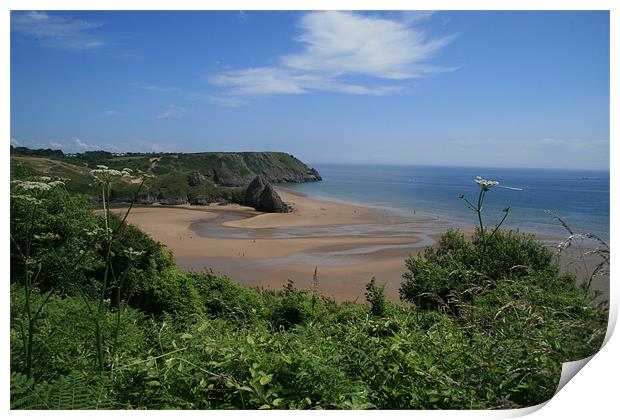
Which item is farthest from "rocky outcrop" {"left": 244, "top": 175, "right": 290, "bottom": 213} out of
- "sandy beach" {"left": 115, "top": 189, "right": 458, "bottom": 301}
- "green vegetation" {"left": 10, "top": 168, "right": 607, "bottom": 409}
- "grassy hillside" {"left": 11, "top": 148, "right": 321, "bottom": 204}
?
"green vegetation" {"left": 10, "top": 168, "right": 607, "bottom": 409}

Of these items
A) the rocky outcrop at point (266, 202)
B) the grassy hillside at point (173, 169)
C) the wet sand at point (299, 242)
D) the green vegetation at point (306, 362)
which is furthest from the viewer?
the rocky outcrop at point (266, 202)

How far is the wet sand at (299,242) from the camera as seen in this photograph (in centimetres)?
984

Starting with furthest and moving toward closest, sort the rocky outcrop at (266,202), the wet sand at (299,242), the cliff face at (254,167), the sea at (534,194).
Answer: the rocky outcrop at (266,202) < the wet sand at (299,242) < the cliff face at (254,167) < the sea at (534,194)

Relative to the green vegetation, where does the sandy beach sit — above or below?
below

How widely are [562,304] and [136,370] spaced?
6.57 ft

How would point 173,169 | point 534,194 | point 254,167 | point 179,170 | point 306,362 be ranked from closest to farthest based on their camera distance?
point 306,362
point 534,194
point 173,169
point 179,170
point 254,167

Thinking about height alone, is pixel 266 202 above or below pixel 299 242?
above

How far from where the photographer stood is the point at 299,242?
13164 mm

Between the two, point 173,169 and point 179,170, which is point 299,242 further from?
point 173,169

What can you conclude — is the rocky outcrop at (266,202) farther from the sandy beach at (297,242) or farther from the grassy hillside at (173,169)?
the grassy hillside at (173,169)

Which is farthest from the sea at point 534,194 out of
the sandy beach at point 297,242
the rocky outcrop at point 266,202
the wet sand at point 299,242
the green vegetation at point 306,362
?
the rocky outcrop at point 266,202

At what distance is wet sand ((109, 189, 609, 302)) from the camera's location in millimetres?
9844

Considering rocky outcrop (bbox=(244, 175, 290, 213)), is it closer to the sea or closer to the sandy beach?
the sandy beach

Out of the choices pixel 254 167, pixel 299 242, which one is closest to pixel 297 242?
pixel 299 242
